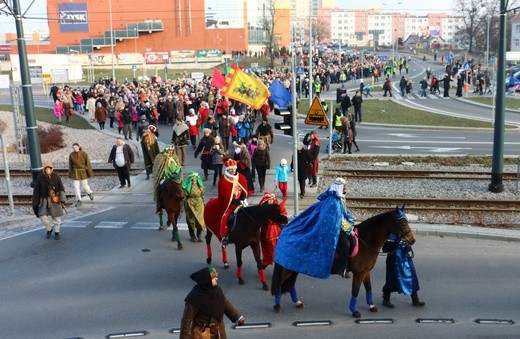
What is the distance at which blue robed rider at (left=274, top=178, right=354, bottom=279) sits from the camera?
886 centimetres

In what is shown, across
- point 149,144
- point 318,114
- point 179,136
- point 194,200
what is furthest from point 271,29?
point 194,200

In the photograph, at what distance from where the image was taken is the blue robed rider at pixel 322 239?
8859 millimetres

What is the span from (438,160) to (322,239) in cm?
1390

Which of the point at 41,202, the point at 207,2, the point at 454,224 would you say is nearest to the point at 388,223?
the point at 454,224

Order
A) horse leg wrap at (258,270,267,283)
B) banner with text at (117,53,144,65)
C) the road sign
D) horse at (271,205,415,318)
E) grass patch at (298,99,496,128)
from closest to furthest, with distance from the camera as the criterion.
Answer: horse at (271,205,415,318)
horse leg wrap at (258,270,267,283)
the road sign
grass patch at (298,99,496,128)
banner with text at (117,53,144,65)

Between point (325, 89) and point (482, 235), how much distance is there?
3871cm

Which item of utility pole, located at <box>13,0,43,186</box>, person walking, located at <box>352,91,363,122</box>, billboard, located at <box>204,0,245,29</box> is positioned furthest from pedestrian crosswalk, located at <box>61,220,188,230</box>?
billboard, located at <box>204,0,245,29</box>

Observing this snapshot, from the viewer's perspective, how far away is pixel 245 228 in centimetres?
1011

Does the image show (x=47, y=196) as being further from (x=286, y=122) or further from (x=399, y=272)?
(x=399, y=272)

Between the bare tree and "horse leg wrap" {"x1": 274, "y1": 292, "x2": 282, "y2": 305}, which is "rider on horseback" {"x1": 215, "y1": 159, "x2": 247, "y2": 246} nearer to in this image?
"horse leg wrap" {"x1": 274, "y1": 292, "x2": 282, "y2": 305}

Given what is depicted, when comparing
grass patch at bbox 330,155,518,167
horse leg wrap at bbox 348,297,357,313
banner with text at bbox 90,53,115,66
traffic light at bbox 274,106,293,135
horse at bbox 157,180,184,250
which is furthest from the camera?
banner with text at bbox 90,53,115,66

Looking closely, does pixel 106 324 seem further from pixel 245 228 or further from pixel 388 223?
pixel 388 223

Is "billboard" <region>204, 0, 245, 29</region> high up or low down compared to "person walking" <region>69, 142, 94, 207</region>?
up

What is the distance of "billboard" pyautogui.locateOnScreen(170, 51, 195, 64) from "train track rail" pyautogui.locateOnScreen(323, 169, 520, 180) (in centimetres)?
6290
